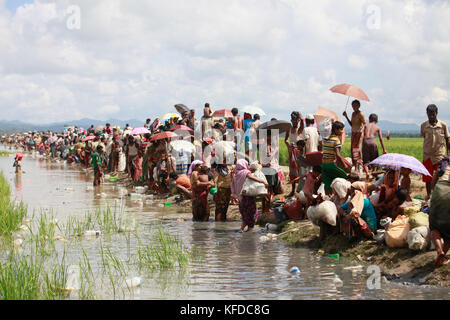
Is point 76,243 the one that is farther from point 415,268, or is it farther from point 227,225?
point 415,268

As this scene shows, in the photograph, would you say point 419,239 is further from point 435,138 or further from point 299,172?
point 299,172

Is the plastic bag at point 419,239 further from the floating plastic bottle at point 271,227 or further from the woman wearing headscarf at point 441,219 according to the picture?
the floating plastic bottle at point 271,227

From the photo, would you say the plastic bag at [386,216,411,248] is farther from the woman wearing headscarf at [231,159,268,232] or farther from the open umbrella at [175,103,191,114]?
the open umbrella at [175,103,191,114]

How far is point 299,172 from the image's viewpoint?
12141 mm

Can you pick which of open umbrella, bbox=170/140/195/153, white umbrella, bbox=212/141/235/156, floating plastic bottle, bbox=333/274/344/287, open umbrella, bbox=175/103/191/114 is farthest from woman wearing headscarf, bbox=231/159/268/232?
open umbrella, bbox=175/103/191/114

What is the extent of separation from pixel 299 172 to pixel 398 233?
4357mm

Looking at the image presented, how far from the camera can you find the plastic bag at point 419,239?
7.43m

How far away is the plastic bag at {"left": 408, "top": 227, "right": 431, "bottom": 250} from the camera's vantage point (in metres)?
7.43

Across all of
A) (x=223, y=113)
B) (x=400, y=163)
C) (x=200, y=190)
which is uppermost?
(x=223, y=113)

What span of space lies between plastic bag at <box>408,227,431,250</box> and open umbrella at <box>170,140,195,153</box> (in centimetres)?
797

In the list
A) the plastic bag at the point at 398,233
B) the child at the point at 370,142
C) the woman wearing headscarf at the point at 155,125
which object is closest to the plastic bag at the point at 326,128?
the child at the point at 370,142

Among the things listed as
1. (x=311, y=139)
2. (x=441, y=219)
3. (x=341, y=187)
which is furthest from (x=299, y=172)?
(x=441, y=219)
